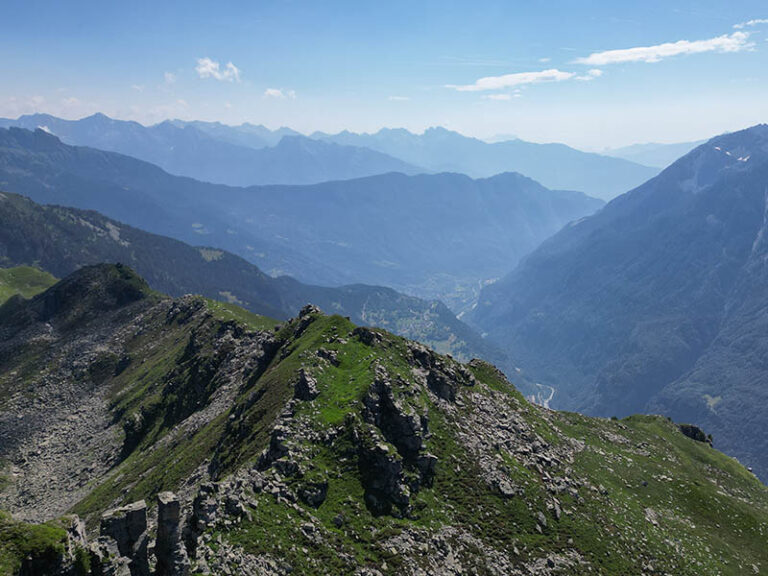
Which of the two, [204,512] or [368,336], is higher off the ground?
[368,336]

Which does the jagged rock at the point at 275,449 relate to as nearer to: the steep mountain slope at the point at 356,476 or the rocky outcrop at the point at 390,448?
the steep mountain slope at the point at 356,476

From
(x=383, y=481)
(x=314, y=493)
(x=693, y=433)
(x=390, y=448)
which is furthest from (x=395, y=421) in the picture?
(x=693, y=433)

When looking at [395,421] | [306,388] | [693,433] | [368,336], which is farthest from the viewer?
[693,433]

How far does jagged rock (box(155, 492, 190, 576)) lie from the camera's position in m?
34.8

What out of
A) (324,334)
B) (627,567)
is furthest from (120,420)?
(627,567)

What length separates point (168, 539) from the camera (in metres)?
35.4

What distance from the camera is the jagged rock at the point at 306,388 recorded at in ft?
195

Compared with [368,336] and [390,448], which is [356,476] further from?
[368,336]

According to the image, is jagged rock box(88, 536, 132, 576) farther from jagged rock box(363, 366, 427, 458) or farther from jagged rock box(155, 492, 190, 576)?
jagged rock box(363, 366, 427, 458)

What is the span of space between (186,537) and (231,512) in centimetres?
386

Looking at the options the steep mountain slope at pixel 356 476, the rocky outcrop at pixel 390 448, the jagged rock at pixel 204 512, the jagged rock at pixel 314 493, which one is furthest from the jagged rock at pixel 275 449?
the jagged rock at pixel 204 512

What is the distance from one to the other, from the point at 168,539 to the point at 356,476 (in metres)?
20.1

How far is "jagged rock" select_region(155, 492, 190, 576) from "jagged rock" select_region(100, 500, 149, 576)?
4.52 ft

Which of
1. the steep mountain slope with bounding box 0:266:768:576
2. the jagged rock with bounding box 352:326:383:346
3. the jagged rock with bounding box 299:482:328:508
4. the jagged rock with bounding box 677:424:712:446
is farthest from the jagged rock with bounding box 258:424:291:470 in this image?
the jagged rock with bounding box 677:424:712:446
